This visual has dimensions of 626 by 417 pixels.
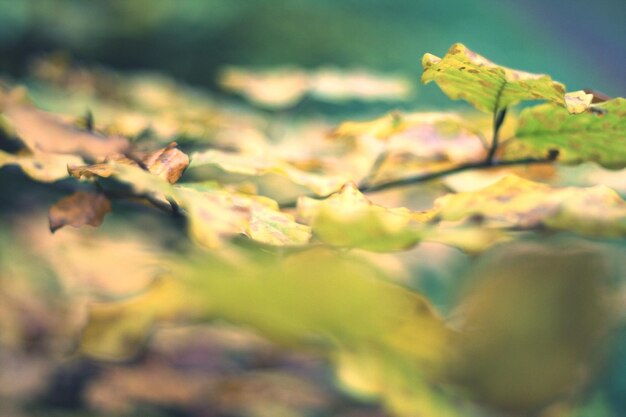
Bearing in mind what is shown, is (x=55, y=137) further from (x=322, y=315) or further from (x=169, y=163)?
(x=322, y=315)

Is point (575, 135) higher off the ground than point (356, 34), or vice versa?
point (575, 135)

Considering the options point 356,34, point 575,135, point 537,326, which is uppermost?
point 575,135

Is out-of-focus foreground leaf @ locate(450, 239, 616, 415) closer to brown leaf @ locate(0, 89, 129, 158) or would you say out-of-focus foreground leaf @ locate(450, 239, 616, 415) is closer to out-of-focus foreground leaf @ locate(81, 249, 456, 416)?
out-of-focus foreground leaf @ locate(81, 249, 456, 416)

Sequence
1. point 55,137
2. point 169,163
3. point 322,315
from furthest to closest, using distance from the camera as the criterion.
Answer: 1. point 55,137
2. point 169,163
3. point 322,315

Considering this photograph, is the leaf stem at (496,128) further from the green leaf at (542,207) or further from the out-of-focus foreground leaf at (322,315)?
the out-of-focus foreground leaf at (322,315)

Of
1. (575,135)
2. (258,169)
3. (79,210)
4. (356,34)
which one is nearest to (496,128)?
(575,135)

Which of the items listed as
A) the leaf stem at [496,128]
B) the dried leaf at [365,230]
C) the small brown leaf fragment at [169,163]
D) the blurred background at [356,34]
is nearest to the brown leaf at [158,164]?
the small brown leaf fragment at [169,163]

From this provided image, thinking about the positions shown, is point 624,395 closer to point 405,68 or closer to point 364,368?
point 364,368

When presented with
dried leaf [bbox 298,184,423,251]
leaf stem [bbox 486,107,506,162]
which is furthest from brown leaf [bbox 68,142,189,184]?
leaf stem [bbox 486,107,506,162]
